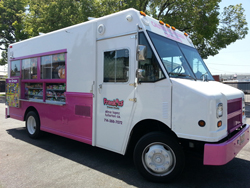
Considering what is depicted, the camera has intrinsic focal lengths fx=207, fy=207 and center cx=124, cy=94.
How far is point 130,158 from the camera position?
15.5 ft

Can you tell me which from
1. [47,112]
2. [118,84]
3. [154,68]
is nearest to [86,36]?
[118,84]

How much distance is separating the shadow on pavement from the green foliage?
418 inches

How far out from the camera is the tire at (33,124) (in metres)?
6.08

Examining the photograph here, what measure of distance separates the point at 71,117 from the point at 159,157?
2452 millimetres

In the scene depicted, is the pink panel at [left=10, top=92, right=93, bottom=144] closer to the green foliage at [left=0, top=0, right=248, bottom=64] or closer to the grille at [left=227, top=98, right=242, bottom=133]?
the grille at [left=227, top=98, right=242, bottom=133]

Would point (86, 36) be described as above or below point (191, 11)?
below

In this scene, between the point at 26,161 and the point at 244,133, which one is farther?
the point at 26,161

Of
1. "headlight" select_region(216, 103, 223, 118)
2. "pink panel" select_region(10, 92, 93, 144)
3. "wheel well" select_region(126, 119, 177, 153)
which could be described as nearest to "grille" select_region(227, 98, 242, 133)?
"headlight" select_region(216, 103, 223, 118)

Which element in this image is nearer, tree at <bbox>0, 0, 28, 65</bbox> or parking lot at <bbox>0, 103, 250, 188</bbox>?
parking lot at <bbox>0, 103, 250, 188</bbox>

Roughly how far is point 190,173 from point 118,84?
215 centimetres

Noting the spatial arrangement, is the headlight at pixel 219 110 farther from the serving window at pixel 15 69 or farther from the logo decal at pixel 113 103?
the serving window at pixel 15 69

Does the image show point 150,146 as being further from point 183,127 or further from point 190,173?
point 190,173

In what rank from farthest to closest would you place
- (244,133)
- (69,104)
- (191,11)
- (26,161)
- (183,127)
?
1. (191,11)
2. (69,104)
3. (26,161)
4. (244,133)
5. (183,127)

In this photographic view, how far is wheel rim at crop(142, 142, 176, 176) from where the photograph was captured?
3.38 m
